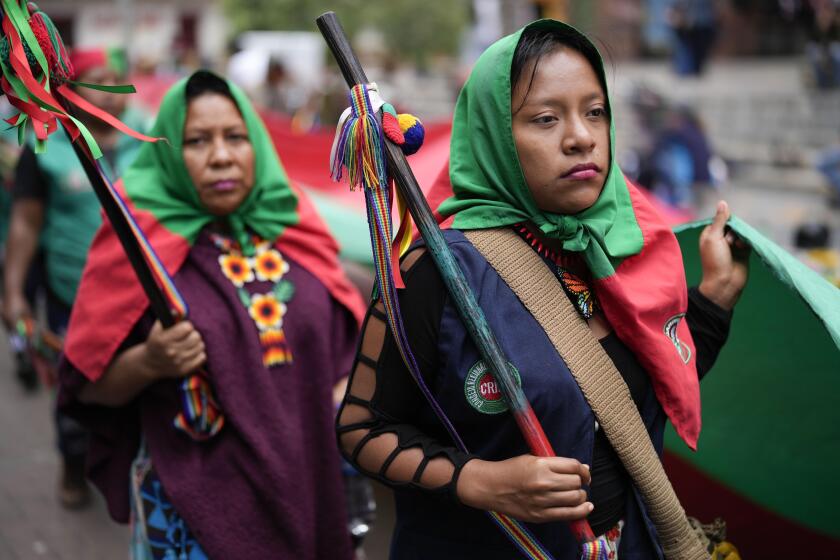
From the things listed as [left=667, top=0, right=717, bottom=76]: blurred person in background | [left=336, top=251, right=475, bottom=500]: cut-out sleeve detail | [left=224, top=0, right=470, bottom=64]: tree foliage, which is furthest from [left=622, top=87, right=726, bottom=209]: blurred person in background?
[left=224, top=0, right=470, bottom=64]: tree foliage

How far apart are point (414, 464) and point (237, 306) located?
3.75 feet

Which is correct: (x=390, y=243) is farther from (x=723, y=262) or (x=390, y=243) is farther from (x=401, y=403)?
(x=723, y=262)

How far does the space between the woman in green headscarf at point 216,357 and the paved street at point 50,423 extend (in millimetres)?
1652

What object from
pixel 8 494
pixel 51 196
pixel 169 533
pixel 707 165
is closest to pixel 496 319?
Answer: pixel 169 533

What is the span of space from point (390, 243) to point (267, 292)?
45.8 inches

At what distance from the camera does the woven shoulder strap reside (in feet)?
6.61

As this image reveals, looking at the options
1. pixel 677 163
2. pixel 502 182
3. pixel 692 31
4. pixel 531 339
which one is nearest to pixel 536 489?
pixel 531 339

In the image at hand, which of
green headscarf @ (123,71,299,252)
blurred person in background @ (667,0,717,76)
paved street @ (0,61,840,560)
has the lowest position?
paved street @ (0,61,840,560)

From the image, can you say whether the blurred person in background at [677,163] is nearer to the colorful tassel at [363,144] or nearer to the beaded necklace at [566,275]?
the beaded necklace at [566,275]

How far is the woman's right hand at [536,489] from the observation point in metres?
1.81

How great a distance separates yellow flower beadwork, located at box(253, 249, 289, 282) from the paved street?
1.90 m

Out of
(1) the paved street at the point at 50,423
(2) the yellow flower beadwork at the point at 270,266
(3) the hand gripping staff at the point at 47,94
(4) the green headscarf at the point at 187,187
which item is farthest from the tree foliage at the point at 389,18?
(3) the hand gripping staff at the point at 47,94

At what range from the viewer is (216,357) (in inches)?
113

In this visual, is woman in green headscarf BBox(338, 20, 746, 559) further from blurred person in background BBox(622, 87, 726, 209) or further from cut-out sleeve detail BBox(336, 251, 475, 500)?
blurred person in background BBox(622, 87, 726, 209)
